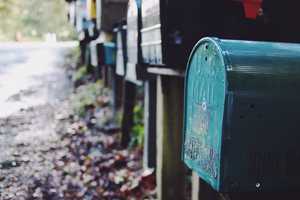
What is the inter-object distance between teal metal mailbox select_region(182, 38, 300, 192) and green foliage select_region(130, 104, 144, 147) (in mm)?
3573

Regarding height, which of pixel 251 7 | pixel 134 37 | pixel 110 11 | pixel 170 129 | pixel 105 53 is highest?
pixel 110 11

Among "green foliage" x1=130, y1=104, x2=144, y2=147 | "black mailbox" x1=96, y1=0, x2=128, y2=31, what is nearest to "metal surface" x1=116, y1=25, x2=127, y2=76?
"black mailbox" x1=96, y1=0, x2=128, y2=31

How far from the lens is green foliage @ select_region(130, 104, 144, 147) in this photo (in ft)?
17.6

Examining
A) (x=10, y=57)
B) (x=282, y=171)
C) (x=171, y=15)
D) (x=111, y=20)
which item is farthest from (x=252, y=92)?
(x=10, y=57)

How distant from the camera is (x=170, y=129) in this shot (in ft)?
11.2

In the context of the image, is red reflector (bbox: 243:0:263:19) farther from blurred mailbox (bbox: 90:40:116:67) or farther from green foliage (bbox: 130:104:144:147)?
blurred mailbox (bbox: 90:40:116:67)

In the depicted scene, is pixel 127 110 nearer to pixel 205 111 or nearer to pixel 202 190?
pixel 202 190

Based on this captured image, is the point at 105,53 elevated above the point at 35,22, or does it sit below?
below

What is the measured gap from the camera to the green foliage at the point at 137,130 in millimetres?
5379

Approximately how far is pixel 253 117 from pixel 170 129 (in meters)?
1.78

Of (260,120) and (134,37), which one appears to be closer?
(260,120)

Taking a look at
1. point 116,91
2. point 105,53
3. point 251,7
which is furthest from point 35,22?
point 251,7

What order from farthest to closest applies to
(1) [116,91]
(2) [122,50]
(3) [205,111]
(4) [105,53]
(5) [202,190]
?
(1) [116,91] < (4) [105,53] < (2) [122,50] < (5) [202,190] < (3) [205,111]

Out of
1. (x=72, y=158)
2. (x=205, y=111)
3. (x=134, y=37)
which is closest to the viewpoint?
(x=205, y=111)
